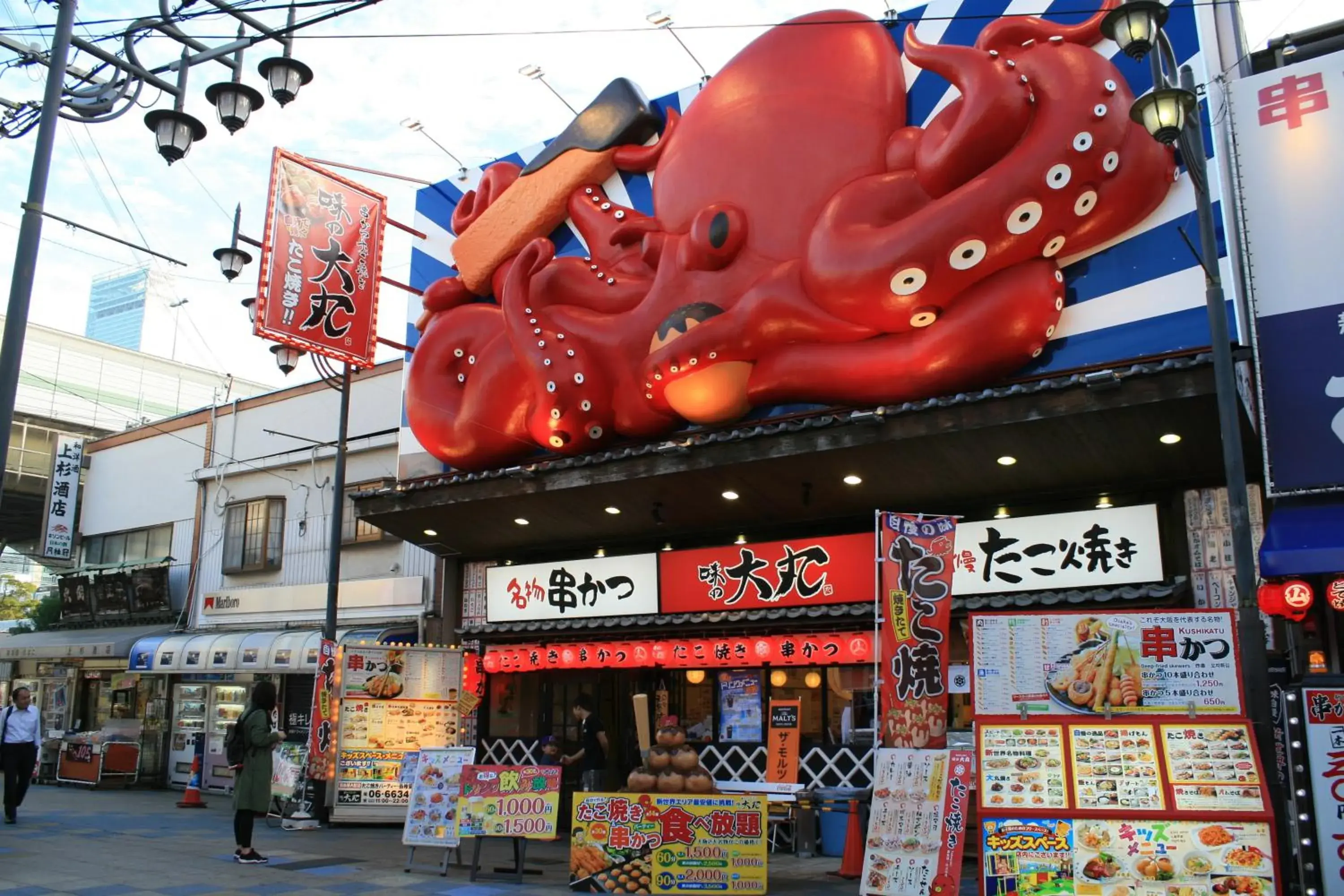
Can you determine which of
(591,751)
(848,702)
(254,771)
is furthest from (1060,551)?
(254,771)

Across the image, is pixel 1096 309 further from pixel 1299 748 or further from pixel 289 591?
pixel 289 591

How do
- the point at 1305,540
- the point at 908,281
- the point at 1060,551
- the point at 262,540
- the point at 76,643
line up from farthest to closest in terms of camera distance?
1. the point at 76,643
2. the point at 262,540
3. the point at 1060,551
4. the point at 908,281
5. the point at 1305,540

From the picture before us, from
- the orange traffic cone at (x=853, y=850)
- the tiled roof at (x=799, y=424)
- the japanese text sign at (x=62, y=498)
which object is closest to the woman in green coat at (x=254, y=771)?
the tiled roof at (x=799, y=424)

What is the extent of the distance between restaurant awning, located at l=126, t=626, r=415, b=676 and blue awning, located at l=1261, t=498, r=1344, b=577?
1489 centimetres

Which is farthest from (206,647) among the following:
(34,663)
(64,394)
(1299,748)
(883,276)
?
(64,394)

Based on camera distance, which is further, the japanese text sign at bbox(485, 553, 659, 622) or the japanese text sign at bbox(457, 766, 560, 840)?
the japanese text sign at bbox(485, 553, 659, 622)

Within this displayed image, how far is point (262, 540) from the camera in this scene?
24.2m

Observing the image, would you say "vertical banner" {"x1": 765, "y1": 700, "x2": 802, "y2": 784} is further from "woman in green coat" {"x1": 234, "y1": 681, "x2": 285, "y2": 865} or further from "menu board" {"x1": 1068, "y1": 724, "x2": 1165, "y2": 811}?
"menu board" {"x1": 1068, "y1": 724, "x2": 1165, "y2": 811}

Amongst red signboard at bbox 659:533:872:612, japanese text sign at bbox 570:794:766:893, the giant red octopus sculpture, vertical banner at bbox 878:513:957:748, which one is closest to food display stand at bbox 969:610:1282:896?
vertical banner at bbox 878:513:957:748

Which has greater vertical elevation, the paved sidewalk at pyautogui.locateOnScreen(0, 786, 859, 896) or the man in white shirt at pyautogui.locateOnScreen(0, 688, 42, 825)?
the man in white shirt at pyautogui.locateOnScreen(0, 688, 42, 825)

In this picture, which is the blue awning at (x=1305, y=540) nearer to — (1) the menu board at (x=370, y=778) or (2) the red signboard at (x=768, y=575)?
(2) the red signboard at (x=768, y=575)

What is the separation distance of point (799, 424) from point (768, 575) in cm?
301

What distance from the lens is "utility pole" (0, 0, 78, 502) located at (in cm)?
968

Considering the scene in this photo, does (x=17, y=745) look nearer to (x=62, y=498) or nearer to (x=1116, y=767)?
(x=1116, y=767)
